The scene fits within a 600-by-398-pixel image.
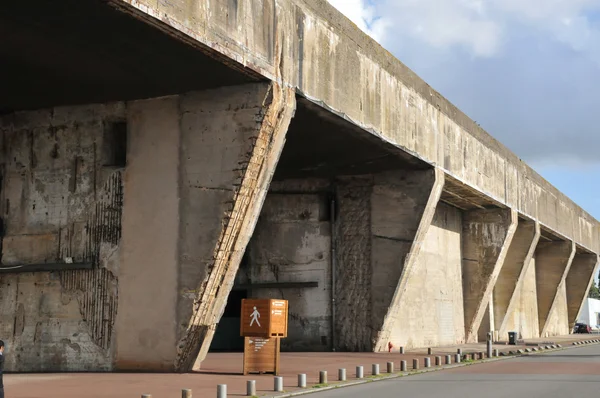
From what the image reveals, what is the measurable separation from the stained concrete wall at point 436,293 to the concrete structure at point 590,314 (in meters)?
48.9

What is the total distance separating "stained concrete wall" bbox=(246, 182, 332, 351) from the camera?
89.3 feet

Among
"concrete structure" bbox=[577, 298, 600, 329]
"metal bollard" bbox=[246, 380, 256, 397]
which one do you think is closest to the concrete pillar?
"metal bollard" bbox=[246, 380, 256, 397]

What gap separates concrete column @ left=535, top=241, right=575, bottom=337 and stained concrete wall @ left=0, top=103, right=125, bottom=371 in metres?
38.2

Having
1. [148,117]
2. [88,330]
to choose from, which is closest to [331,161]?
[148,117]

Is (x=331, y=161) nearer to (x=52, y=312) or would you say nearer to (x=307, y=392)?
(x=52, y=312)

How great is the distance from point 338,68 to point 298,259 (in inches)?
395

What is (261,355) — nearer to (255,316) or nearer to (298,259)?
(255,316)

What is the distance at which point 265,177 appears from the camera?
16.7 metres

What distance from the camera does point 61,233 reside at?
18125 millimetres

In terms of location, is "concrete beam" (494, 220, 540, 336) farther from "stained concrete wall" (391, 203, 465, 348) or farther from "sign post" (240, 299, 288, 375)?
"sign post" (240, 299, 288, 375)

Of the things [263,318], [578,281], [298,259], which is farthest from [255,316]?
[578,281]

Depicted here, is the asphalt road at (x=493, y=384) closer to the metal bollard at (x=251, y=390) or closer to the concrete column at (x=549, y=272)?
the metal bollard at (x=251, y=390)

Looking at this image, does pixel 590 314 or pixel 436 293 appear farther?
pixel 590 314

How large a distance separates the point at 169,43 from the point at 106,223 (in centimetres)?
525
